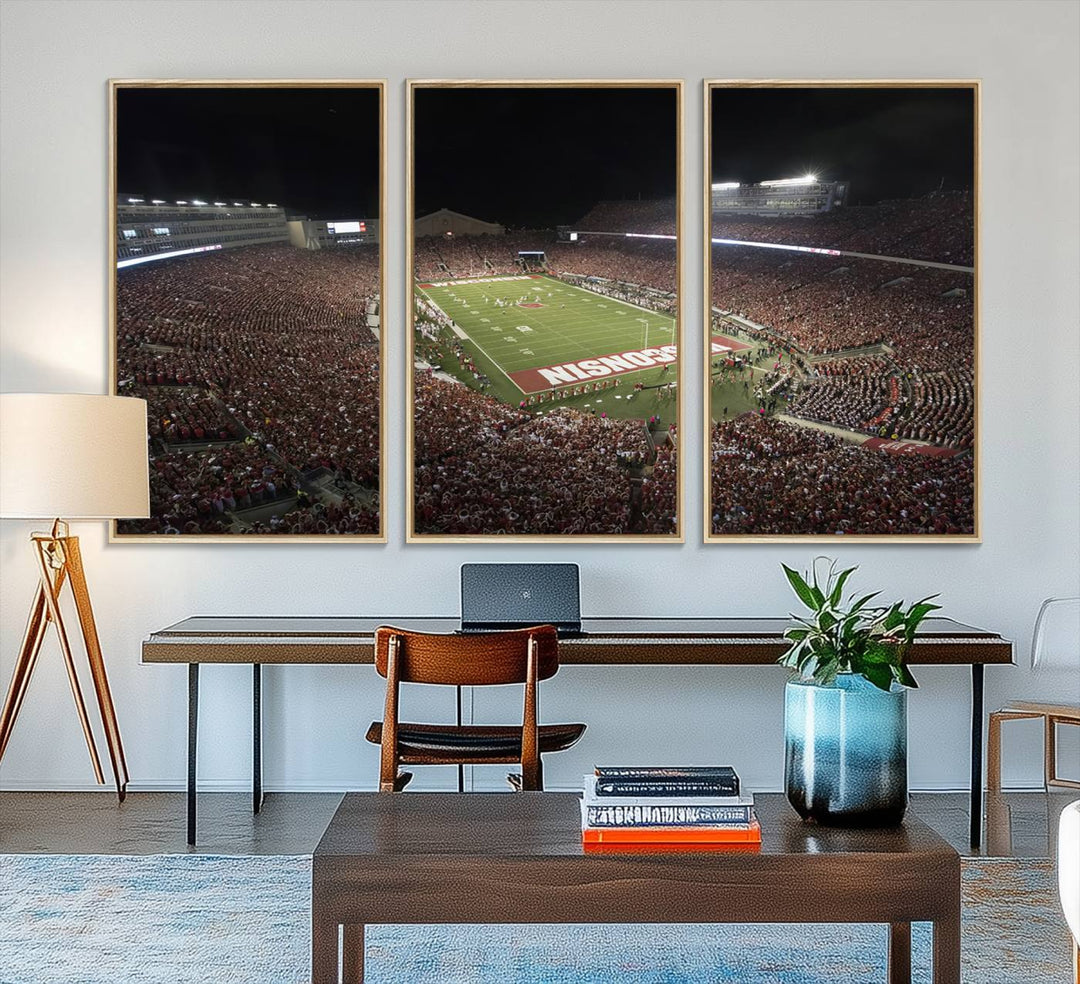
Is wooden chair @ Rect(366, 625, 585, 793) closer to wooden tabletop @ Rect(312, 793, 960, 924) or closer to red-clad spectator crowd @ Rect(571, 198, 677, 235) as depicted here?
wooden tabletop @ Rect(312, 793, 960, 924)

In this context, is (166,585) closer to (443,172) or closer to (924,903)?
(443,172)

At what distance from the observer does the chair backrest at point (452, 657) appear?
9.77 feet

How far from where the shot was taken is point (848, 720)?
7.02 feet

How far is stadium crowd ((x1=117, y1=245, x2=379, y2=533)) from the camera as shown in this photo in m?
4.48

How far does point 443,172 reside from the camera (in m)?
4.53

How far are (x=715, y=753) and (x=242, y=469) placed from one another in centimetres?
203

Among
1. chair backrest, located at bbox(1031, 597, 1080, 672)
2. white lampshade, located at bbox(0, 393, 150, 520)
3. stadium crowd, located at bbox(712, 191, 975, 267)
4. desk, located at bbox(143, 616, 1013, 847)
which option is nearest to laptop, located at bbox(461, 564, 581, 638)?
desk, located at bbox(143, 616, 1013, 847)

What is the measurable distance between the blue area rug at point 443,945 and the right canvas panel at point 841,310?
1650 millimetres

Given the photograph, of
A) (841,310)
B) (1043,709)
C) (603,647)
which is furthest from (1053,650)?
(603,647)

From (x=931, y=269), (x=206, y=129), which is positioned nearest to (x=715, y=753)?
(x=931, y=269)

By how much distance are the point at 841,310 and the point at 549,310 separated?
3.56 ft

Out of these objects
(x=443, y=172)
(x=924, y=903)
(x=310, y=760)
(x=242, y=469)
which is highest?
(x=443, y=172)

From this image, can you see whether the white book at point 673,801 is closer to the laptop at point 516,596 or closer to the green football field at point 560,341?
the laptop at point 516,596

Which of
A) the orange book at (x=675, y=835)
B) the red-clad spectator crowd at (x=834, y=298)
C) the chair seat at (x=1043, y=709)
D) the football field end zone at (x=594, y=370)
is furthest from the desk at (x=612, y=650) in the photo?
the orange book at (x=675, y=835)
